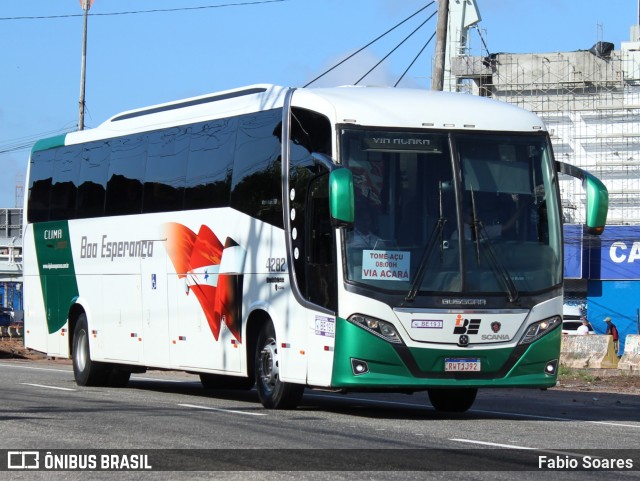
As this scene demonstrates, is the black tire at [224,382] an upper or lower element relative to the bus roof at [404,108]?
lower

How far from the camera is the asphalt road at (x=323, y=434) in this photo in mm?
9656

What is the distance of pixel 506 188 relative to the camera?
15.1m

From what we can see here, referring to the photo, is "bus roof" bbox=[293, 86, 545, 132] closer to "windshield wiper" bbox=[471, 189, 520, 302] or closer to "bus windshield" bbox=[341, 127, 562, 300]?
"bus windshield" bbox=[341, 127, 562, 300]

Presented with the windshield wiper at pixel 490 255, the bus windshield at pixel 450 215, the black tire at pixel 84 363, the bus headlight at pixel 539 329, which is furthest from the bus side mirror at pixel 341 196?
the black tire at pixel 84 363

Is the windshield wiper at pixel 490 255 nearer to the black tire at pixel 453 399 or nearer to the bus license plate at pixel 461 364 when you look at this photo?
the bus license plate at pixel 461 364

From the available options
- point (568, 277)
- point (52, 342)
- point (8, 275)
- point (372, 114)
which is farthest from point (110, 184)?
point (8, 275)

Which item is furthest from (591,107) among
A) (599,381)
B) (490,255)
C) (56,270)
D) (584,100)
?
(490,255)

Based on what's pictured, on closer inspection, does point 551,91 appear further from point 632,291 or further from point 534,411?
point 534,411

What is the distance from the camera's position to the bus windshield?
14.5m

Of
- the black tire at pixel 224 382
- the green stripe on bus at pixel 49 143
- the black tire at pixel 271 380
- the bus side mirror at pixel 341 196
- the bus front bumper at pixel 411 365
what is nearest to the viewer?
the bus side mirror at pixel 341 196

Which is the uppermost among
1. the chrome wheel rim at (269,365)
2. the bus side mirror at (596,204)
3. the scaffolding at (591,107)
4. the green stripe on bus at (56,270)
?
the scaffolding at (591,107)

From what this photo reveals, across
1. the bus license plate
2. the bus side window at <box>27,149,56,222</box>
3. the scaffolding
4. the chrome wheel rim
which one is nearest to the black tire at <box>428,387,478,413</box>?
the bus license plate

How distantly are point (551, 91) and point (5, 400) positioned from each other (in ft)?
176

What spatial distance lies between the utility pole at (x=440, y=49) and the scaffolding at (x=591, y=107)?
3897 centimetres
